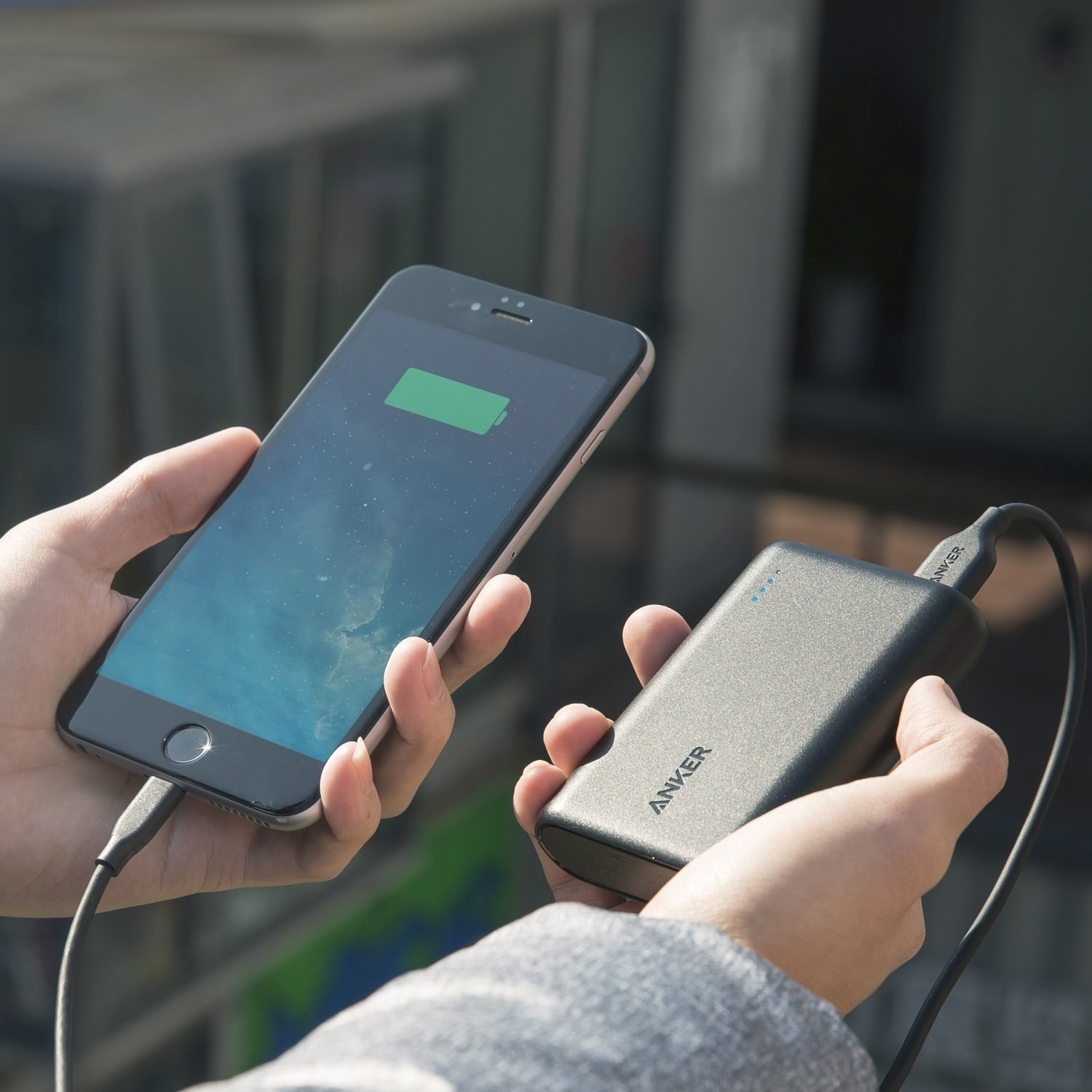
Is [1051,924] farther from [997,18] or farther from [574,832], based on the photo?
[997,18]

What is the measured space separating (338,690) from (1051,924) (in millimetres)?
2844

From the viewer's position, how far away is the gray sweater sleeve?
488 mm

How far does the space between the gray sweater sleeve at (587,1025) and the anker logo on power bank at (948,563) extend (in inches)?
14.9

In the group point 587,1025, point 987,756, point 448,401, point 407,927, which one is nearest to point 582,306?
point 407,927

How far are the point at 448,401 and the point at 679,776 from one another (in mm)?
373

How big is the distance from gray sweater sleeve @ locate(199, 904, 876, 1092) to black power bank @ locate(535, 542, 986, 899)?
19 cm

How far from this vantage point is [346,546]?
39.3 inches

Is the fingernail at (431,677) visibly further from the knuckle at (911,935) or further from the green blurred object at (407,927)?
the green blurred object at (407,927)

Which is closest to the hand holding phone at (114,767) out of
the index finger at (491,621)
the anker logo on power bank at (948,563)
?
the index finger at (491,621)

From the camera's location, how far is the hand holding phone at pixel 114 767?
3.02 feet

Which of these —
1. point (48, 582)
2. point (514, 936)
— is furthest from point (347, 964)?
point (514, 936)

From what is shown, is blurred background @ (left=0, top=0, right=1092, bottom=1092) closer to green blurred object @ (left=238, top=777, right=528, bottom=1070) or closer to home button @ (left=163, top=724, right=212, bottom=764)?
green blurred object @ (left=238, top=777, right=528, bottom=1070)

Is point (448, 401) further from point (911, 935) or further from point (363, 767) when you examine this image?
point (911, 935)

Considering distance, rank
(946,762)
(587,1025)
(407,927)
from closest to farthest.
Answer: (587,1025) < (946,762) < (407,927)
